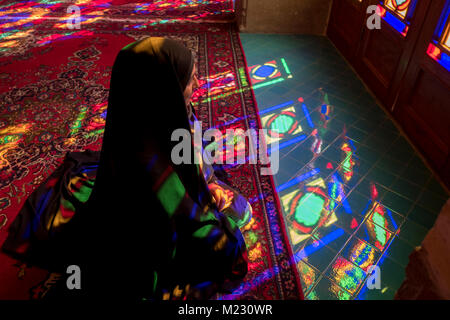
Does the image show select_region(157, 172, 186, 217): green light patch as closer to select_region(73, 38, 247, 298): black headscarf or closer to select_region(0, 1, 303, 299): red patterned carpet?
select_region(73, 38, 247, 298): black headscarf

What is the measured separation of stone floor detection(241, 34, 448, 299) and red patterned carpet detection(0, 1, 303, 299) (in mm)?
166

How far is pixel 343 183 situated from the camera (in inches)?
95.3

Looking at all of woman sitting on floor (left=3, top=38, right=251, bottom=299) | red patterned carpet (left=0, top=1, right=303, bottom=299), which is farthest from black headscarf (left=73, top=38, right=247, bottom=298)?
red patterned carpet (left=0, top=1, right=303, bottom=299)

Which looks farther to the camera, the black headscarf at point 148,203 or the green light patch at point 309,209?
the green light patch at point 309,209

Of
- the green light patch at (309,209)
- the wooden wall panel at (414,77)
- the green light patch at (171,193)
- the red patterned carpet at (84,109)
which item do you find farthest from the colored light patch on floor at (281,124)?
the green light patch at (171,193)

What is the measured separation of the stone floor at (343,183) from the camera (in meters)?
1.89

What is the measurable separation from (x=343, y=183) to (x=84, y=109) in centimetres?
267

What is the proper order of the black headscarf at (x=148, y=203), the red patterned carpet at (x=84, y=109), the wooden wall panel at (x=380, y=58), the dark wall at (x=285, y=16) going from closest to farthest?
1. the black headscarf at (x=148, y=203)
2. the red patterned carpet at (x=84, y=109)
3. the wooden wall panel at (x=380, y=58)
4. the dark wall at (x=285, y=16)

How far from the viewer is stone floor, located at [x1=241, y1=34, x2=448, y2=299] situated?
1.89 meters

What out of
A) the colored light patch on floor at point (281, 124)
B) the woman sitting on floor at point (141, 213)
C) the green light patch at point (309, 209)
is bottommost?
the green light patch at point (309, 209)

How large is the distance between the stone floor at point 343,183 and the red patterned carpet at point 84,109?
6.6 inches

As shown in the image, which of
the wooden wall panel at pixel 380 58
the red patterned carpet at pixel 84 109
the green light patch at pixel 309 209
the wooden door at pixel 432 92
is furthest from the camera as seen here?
the wooden wall panel at pixel 380 58

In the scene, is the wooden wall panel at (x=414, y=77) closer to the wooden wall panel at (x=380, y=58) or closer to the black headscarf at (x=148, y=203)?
the wooden wall panel at (x=380, y=58)
